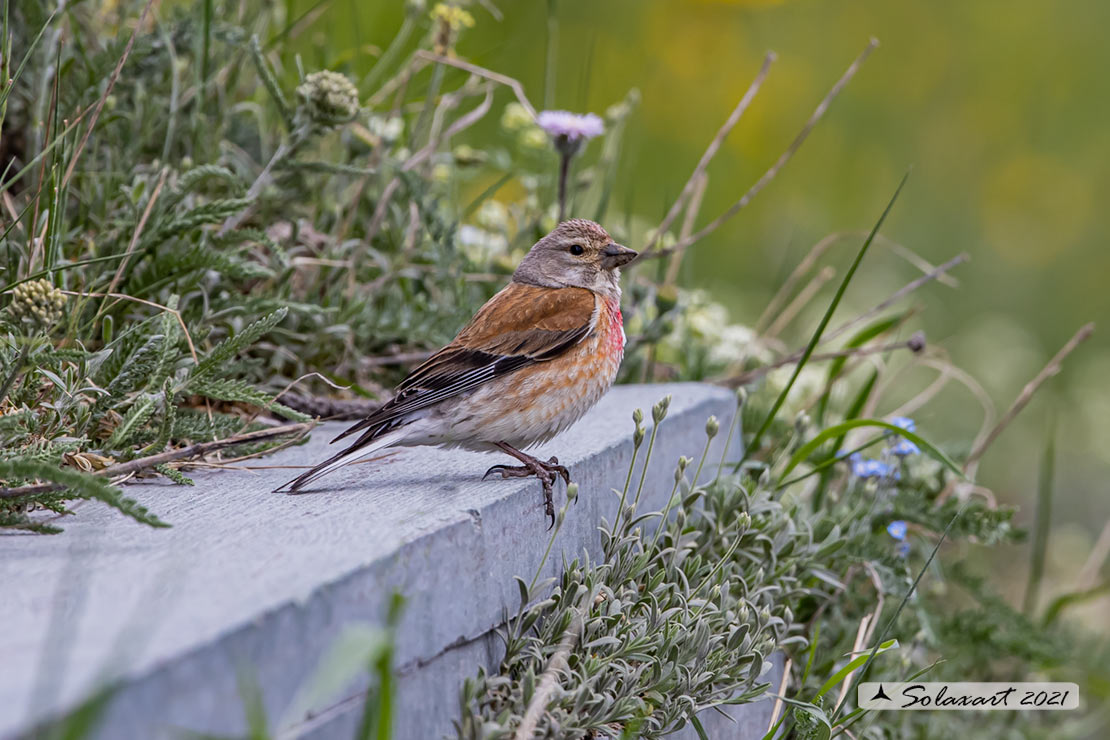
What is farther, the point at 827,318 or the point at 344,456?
the point at 827,318

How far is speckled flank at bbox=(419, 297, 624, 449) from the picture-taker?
2787 mm

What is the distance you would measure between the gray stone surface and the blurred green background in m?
4.02

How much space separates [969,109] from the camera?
8258mm

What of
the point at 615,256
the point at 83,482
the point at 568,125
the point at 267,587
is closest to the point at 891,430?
the point at 615,256

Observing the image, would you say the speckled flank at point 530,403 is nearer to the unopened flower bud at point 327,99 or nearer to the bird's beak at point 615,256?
the bird's beak at point 615,256

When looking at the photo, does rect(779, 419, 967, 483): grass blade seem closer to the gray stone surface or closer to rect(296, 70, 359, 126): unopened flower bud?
the gray stone surface

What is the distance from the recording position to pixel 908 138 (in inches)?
313

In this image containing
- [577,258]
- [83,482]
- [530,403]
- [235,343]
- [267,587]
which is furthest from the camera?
[577,258]

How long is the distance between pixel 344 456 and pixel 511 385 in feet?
1.59

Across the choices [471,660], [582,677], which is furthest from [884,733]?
[471,660]

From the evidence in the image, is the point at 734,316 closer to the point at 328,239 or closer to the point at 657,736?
the point at 328,239

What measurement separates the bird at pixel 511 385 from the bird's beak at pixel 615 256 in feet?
0.72

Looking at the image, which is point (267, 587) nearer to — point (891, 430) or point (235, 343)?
point (235, 343)

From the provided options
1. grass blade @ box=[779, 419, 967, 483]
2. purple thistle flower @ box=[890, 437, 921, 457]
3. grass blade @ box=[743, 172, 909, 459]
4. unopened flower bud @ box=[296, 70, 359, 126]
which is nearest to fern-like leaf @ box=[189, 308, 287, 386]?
unopened flower bud @ box=[296, 70, 359, 126]
